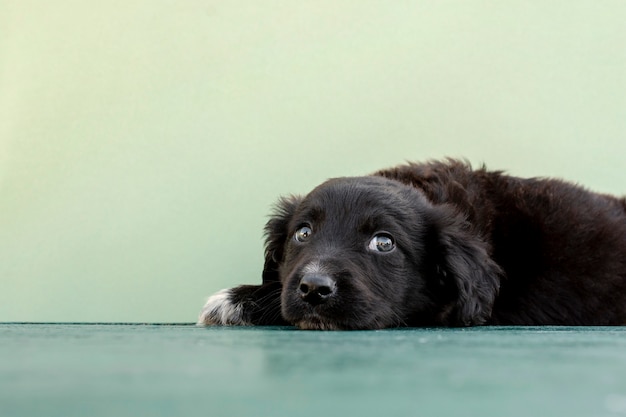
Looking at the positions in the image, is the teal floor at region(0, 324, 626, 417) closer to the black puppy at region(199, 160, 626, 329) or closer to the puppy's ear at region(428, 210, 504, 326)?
the black puppy at region(199, 160, 626, 329)

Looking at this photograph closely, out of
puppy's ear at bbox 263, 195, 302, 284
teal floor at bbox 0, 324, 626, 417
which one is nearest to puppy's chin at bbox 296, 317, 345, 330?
puppy's ear at bbox 263, 195, 302, 284

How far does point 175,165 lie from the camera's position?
4.82 meters

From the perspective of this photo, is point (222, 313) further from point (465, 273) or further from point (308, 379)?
point (308, 379)

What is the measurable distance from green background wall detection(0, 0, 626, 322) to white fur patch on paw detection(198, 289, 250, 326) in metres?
1.63

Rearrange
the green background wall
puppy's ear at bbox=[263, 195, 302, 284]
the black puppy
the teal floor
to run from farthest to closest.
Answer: the green background wall, puppy's ear at bbox=[263, 195, 302, 284], the black puppy, the teal floor

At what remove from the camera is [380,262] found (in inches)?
114

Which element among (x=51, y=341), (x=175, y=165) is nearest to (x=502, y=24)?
(x=175, y=165)

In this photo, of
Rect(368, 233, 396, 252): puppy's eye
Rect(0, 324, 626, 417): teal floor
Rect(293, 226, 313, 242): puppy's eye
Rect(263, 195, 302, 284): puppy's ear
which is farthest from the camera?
Rect(263, 195, 302, 284): puppy's ear

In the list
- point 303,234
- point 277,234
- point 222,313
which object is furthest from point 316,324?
point 277,234

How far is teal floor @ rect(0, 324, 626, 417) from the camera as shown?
85 cm

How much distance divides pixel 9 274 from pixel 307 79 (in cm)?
221

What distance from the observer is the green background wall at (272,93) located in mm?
4828

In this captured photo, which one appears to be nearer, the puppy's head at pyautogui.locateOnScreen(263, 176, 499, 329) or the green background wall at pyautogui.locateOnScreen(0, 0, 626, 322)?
the puppy's head at pyautogui.locateOnScreen(263, 176, 499, 329)

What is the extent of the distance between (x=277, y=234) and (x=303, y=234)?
39 centimetres
